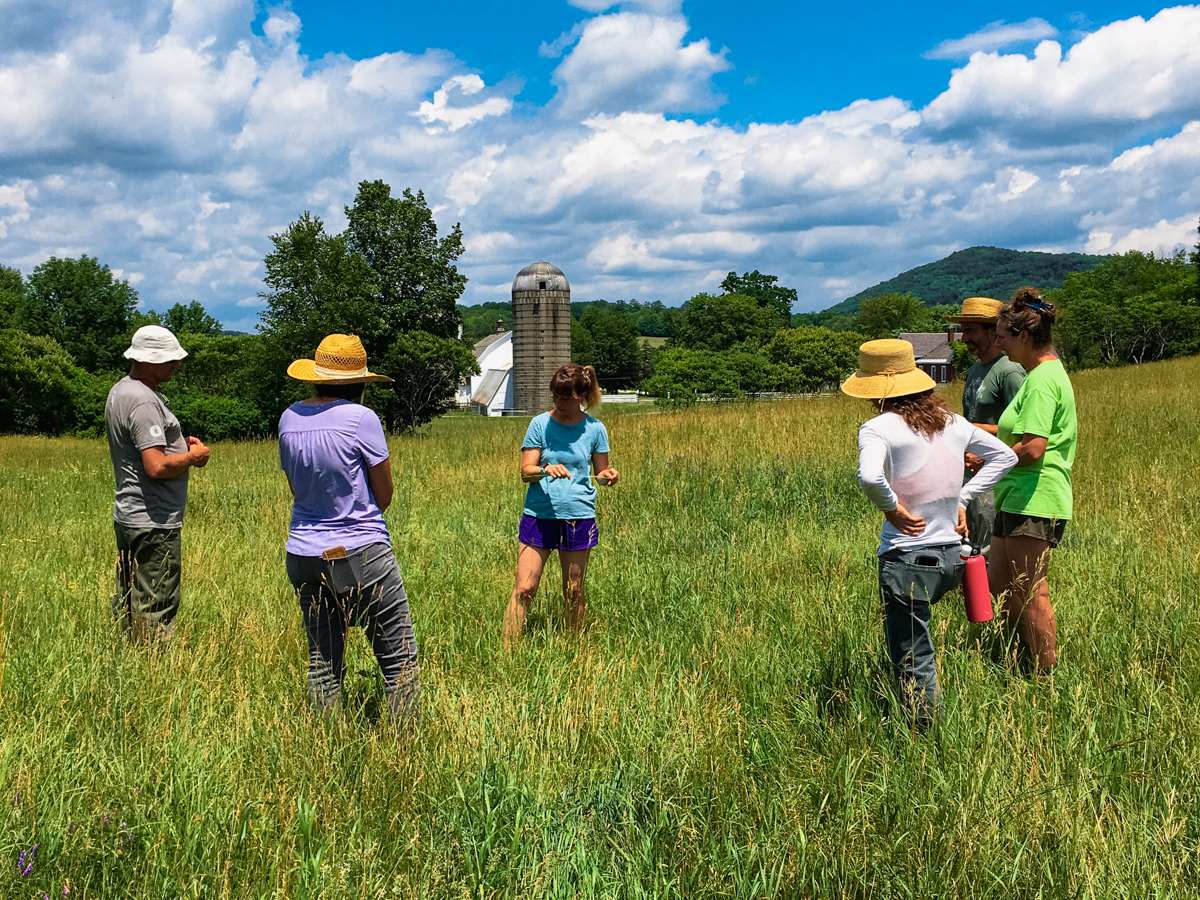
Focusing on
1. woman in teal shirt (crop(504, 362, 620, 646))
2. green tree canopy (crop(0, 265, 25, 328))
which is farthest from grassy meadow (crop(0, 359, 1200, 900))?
green tree canopy (crop(0, 265, 25, 328))

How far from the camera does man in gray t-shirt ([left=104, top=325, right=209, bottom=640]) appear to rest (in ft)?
12.9

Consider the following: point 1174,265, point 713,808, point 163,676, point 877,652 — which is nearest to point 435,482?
point 163,676

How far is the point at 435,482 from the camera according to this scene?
992 centimetres

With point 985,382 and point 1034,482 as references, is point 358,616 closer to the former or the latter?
point 1034,482

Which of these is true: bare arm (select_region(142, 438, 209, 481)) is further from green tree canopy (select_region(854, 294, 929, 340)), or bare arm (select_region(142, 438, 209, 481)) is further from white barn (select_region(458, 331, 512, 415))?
green tree canopy (select_region(854, 294, 929, 340))

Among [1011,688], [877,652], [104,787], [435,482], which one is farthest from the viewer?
[435,482]

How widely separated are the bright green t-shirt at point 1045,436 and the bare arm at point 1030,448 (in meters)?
0.02

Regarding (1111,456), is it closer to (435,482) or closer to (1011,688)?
(1011,688)

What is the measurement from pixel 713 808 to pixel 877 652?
1477 mm

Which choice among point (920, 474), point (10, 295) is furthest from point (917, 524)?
point (10, 295)

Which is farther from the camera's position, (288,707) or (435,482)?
(435,482)

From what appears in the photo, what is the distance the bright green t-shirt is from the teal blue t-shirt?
210 centimetres

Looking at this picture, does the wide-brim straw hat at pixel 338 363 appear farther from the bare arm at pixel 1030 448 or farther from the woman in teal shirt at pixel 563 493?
the bare arm at pixel 1030 448

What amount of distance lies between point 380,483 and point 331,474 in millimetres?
212
